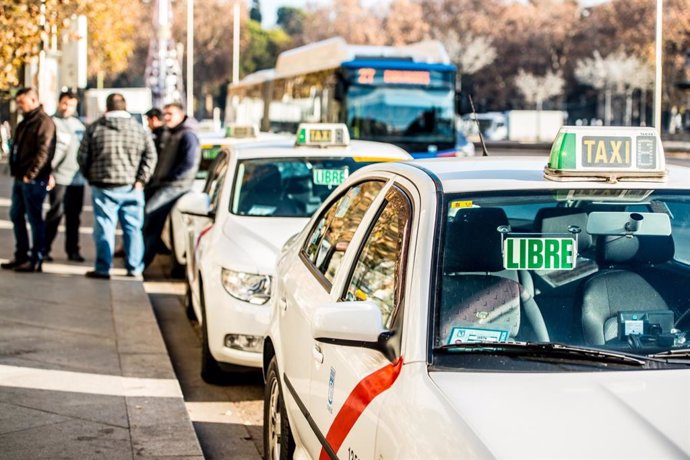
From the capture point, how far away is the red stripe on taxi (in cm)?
345

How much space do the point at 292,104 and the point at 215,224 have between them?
63.9 feet

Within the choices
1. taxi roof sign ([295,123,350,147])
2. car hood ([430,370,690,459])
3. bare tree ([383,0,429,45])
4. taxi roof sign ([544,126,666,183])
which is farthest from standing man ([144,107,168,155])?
bare tree ([383,0,429,45])

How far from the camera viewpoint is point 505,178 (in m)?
4.17

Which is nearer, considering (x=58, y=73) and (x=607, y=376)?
(x=607, y=376)

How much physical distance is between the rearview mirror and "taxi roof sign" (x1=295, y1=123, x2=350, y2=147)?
5.00 m

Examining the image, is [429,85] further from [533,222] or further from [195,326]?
[533,222]

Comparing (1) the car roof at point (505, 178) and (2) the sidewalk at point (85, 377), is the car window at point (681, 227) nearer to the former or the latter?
(1) the car roof at point (505, 178)

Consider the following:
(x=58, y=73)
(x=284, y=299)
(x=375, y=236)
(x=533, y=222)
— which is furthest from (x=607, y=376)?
(x=58, y=73)

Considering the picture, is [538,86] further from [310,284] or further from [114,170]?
[310,284]

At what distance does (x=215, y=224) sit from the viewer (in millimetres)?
8344

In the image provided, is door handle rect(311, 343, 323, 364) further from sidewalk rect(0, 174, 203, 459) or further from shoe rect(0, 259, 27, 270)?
shoe rect(0, 259, 27, 270)

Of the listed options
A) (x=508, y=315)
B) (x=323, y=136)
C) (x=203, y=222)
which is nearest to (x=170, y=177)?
(x=203, y=222)

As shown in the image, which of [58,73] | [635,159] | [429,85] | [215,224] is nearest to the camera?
[635,159]

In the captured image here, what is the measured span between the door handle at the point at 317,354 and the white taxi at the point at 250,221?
9.38ft
